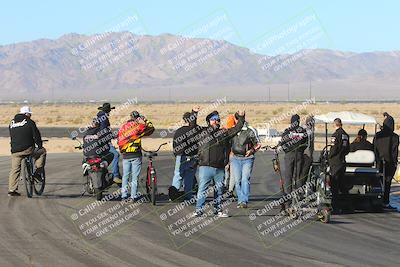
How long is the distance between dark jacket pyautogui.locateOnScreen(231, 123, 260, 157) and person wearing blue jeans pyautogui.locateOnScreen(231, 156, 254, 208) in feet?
0.65

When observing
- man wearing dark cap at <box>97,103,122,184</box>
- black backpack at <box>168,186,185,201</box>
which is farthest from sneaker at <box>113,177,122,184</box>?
black backpack at <box>168,186,185,201</box>

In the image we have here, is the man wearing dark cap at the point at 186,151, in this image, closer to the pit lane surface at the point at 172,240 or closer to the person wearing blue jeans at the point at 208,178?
the pit lane surface at the point at 172,240

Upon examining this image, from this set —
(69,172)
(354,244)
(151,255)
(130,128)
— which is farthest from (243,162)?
(69,172)

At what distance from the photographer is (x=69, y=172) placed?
77.3 ft

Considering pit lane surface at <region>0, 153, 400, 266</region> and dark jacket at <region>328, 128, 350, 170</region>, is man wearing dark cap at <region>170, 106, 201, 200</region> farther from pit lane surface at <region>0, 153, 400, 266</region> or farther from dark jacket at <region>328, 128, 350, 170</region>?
dark jacket at <region>328, 128, 350, 170</region>

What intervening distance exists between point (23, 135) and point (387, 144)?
7.84 metres

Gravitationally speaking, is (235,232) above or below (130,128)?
below

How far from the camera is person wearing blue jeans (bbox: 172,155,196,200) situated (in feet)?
54.0

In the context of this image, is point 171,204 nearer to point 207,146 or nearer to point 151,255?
point 207,146

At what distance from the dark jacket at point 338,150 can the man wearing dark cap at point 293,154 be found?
0.59m

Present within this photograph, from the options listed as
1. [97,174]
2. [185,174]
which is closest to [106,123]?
[97,174]

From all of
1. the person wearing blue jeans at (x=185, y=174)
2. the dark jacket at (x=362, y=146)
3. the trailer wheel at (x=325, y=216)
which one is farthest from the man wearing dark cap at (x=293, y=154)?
the person wearing blue jeans at (x=185, y=174)

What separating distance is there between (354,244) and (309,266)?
Answer: 2.05 metres

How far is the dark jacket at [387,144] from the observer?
16516 millimetres
